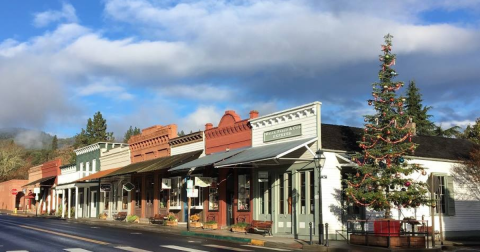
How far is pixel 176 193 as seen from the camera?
32375 mm

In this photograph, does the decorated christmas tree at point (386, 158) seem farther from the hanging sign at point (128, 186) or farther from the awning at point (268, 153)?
the hanging sign at point (128, 186)

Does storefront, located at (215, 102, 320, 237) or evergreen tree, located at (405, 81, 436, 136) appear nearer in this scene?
storefront, located at (215, 102, 320, 237)

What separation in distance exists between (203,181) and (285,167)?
5.92 meters

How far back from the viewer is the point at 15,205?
73.6 m

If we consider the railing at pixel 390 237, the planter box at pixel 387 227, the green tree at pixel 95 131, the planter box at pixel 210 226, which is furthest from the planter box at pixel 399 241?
the green tree at pixel 95 131

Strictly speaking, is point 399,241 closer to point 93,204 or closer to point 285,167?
point 285,167

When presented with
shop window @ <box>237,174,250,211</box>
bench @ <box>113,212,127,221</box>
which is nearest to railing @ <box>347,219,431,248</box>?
shop window @ <box>237,174,250,211</box>

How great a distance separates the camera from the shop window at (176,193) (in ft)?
105

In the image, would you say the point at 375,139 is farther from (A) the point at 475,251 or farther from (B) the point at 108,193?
(B) the point at 108,193

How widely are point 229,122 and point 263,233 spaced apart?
7.59 metres

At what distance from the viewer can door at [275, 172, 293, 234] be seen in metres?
22.9

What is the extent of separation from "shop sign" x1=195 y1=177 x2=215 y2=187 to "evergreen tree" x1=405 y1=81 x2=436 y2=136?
28336 millimetres

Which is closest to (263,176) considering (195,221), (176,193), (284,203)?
(284,203)

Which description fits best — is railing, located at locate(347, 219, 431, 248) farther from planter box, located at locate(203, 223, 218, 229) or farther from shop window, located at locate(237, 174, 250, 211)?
planter box, located at locate(203, 223, 218, 229)
